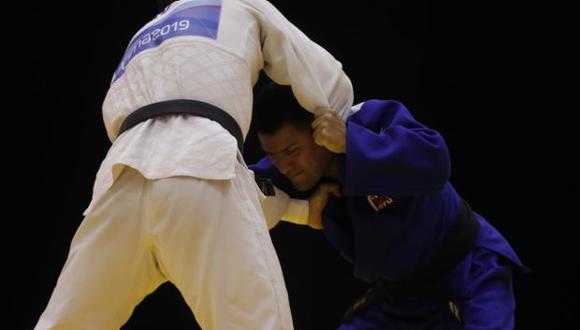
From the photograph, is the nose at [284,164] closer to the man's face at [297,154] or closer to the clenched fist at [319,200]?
the man's face at [297,154]

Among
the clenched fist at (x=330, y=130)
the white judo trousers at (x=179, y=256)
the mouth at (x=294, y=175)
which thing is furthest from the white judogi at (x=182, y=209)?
the mouth at (x=294, y=175)

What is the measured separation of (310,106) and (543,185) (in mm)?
1826

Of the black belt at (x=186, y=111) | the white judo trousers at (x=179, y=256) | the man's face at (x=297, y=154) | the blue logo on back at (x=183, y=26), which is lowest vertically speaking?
the man's face at (x=297, y=154)

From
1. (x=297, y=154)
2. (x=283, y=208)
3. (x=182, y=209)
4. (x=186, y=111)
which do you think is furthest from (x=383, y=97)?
(x=182, y=209)

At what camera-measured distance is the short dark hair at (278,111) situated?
2.36 m

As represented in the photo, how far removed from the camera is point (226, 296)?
1611 millimetres

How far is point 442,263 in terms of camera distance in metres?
2.43

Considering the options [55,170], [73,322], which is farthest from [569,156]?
[73,322]

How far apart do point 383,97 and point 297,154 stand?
1246mm

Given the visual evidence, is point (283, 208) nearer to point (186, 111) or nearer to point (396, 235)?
point (396, 235)

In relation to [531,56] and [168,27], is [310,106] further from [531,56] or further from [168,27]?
[531,56]

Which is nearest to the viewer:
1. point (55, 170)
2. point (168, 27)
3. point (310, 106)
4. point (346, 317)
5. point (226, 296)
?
point (226, 296)

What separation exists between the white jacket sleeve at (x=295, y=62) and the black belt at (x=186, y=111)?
0.24 m

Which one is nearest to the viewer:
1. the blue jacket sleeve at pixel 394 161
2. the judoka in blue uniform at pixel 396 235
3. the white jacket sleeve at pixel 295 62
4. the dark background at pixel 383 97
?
the white jacket sleeve at pixel 295 62
